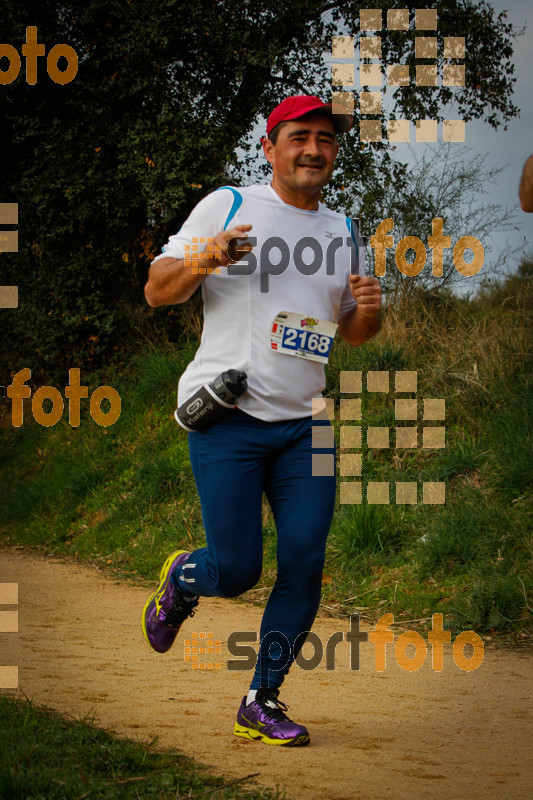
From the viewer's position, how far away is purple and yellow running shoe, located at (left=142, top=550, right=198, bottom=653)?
13.9 ft

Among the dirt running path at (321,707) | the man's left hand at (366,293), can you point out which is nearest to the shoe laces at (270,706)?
the dirt running path at (321,707)

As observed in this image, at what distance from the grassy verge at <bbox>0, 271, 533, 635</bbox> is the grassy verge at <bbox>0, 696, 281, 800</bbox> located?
334cm

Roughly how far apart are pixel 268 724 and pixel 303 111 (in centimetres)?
257

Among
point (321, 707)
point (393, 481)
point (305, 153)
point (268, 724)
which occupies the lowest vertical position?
point (321, 707)

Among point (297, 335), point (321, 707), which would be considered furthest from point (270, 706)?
point (297, 335)

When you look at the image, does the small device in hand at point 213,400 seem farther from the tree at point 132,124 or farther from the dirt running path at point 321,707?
the tree at point 132,124

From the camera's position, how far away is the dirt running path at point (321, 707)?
3.48 metres

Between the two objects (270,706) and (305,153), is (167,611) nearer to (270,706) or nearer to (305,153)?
(270,706)

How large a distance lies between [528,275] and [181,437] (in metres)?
4.47

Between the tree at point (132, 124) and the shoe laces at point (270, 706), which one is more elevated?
the tree at point (132, 124)

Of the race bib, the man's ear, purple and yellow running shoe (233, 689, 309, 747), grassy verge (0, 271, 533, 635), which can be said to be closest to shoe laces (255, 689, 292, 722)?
purple and yellow running shoe (233, 689, 309, 747)

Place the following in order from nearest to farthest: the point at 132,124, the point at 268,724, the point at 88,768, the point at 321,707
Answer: the point at 88,768 < the point at 268,724 < the point at 321,707 < the point at 132,124

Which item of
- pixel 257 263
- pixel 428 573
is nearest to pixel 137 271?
pixel 428 573

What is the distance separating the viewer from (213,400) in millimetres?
3697
